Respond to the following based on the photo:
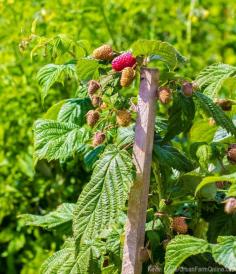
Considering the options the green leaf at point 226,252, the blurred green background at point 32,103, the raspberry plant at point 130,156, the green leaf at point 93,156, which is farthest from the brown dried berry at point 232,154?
the blurred green background at point 32,103

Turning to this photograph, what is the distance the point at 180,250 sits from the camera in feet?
5.12

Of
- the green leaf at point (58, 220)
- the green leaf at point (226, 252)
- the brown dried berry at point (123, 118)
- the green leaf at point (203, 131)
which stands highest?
the brown dried berry at point (123, 118)

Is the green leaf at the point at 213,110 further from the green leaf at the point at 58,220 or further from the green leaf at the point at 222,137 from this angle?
the green leaf at the point at 58,220

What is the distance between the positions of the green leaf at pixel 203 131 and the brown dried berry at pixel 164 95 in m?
0.33

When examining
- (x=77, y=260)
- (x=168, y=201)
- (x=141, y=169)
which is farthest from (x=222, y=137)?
(x=77, y=260)

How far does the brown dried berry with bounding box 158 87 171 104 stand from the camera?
1563 mm

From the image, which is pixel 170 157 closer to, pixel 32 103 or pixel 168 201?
pixel 168 201

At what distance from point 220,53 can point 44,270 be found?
242 centimetres

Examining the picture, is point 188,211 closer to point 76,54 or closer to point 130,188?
point 130,188

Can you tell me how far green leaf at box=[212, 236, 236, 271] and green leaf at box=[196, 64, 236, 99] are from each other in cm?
41

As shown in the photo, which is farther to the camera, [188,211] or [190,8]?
[190,8]

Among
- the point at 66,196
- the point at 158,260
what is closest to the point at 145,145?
the point at 158,260

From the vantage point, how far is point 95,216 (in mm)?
1607

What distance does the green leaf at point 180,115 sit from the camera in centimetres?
167
